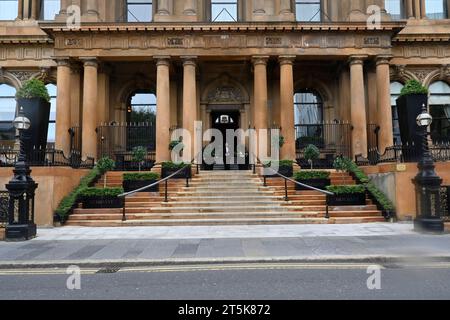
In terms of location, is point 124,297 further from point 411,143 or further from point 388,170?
point 411,143

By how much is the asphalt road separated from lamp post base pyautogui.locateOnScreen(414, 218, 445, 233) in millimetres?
3784

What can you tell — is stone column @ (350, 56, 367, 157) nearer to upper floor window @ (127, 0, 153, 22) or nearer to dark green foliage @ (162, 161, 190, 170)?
dark green foliage @ (162, 161, 190, 170)

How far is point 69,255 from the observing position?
8008 mm

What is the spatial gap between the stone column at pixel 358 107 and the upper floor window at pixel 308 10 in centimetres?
502

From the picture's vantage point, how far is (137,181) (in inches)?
604

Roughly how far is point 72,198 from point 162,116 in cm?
665

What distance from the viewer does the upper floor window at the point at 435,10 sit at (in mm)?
24062

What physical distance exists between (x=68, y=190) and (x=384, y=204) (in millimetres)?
11012

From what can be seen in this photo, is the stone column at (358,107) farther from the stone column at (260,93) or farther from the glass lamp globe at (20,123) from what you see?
the glass lamp globe at (20,123)

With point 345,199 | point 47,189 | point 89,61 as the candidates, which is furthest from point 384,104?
A: point 47,189
